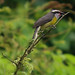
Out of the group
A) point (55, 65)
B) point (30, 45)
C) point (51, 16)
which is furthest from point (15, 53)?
point (30, 45)

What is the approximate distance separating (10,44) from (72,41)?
297 centimetres

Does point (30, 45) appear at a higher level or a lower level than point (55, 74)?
higher

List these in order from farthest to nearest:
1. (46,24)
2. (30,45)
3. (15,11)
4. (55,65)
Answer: (15,11) → (55,65) → (46,24) → (30,45)

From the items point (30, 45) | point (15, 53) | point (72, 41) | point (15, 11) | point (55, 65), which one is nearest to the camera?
point (30, 45)

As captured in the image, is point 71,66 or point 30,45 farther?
point 71,66

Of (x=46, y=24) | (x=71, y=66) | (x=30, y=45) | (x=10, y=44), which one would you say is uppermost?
(x=30, y=45)

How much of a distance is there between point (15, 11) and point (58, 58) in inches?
69.8

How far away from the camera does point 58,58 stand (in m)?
4.01

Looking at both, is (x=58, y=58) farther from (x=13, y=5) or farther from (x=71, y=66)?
(x=13, y=5)

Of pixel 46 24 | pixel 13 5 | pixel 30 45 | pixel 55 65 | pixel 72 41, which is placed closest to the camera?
pixel 30 45

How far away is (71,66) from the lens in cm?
394

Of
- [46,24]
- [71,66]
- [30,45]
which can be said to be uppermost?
[30,45]

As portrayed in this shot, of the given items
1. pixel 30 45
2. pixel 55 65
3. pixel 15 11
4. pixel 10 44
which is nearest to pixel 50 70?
pixel 55 65

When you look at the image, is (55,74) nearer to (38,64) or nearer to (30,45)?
(38,64)
